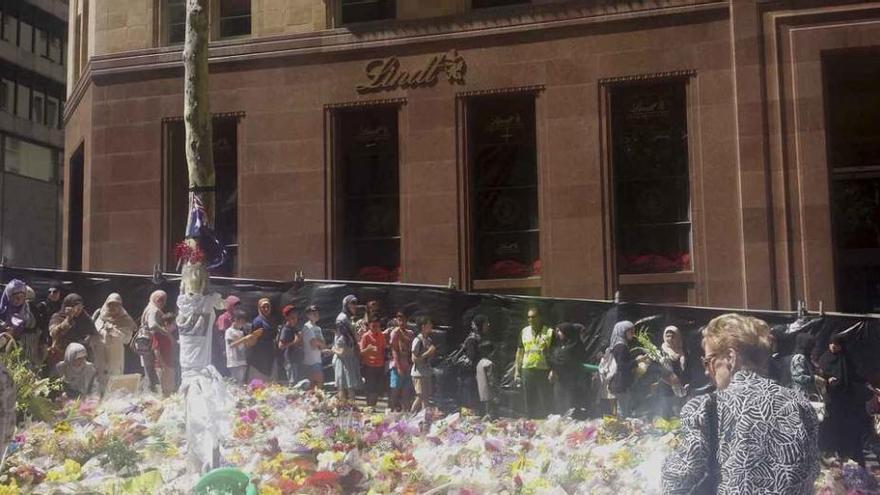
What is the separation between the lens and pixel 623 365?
1036 centimetres

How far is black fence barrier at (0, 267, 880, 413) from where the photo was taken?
396 inches

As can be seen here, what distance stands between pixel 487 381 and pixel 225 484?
11.5 feet

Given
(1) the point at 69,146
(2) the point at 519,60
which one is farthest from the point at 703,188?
(1) the point at 69,146

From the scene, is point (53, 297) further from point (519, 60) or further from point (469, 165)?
point (519, 60)

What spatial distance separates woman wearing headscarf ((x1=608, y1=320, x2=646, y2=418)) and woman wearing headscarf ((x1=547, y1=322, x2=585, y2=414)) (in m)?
0.38

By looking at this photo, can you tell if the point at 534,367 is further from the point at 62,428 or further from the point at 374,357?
the point at 62,428

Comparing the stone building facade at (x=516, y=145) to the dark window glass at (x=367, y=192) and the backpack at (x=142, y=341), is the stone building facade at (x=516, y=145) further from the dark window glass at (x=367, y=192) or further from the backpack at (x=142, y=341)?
the backpack at (x=142, y=341)

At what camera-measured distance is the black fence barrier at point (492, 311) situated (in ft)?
33.0

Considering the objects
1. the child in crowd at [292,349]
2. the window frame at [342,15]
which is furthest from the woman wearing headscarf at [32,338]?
the window frame at [342,15]

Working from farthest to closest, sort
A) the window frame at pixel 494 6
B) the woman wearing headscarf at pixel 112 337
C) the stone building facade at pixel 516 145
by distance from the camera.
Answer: the window frame at pixel 494 6
the stone building facade at pixel 516 145
the woman wearing headscarf at pixel 112 337

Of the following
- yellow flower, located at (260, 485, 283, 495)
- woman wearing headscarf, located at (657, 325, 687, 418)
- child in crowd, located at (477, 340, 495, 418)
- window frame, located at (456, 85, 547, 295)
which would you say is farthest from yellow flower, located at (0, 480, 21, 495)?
window frame, located at (456, 85, 547, 295)

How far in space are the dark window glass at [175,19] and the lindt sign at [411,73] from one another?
473 cm

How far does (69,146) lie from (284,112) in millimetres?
7604

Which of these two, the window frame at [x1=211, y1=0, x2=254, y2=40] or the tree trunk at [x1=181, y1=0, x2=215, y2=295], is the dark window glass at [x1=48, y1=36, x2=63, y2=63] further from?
the tree trunk at [x1=181, y1=0, x2=215, y2=295]
